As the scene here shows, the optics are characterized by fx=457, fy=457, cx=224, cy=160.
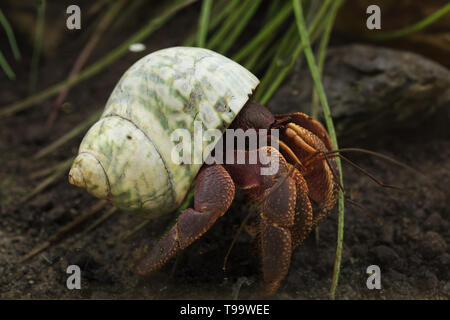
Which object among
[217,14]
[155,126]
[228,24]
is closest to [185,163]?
[155,126]

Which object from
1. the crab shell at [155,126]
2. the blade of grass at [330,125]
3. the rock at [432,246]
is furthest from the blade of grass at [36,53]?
the rock at [432,246]

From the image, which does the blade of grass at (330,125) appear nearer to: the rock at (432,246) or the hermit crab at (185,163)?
the hermit crab at (185,163)

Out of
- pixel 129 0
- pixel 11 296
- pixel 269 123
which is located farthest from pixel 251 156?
pixel 129 0

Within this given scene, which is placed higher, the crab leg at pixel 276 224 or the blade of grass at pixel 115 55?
the blade of grass at pixel 115 55

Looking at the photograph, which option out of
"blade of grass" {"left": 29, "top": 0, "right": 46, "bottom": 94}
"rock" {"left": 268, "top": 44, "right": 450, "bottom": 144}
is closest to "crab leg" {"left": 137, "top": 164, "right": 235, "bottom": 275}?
"rock" {"left": 268, "top": 44, "right": 450, "bottom": 144}

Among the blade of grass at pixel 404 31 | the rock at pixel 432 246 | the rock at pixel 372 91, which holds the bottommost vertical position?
the rock at pixel 432 246

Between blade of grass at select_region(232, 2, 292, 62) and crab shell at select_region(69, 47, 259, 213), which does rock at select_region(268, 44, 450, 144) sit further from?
crab shell at select_region(69, 47, 259, 213)

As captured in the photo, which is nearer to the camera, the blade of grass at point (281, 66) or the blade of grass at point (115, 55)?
the blade of grass at point (281, 66)

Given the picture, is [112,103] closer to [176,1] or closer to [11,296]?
[11,296]
